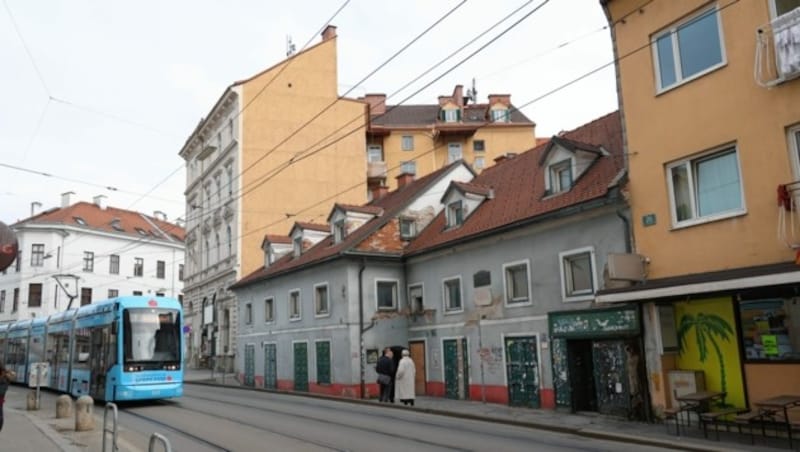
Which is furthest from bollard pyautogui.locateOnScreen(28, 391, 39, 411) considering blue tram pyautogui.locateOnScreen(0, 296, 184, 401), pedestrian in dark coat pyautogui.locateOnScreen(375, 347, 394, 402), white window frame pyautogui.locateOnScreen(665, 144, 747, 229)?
white window frame pyautogui.locateOnScreen(665, 144, 747, 229)

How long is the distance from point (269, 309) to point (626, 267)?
20.7 meters

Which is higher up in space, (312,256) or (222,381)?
(312,256)

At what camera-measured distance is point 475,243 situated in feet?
70.9

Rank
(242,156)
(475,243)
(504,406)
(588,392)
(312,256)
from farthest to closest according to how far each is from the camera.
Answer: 1. (242,156)
2. (312,256)
3. (475,243)
4. (504,406)
5. (588,392)

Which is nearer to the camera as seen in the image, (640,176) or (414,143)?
(640,176)

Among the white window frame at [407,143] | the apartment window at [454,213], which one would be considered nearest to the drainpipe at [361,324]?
the apartment window at [454,213]

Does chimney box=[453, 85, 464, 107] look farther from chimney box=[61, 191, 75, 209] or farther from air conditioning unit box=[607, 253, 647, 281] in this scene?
air conditioning unit box=[607, 253, 647, 281]

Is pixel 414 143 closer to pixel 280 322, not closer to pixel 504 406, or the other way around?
pixel 280 322

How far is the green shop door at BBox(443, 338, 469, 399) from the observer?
2169cm

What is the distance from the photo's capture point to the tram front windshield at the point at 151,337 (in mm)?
19188

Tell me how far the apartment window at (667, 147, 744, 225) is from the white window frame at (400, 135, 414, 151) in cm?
4477

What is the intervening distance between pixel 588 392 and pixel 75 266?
5564 cm

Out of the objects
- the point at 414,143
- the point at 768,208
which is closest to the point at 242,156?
the point at 414,143

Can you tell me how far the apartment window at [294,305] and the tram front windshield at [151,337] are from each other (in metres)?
8.92
